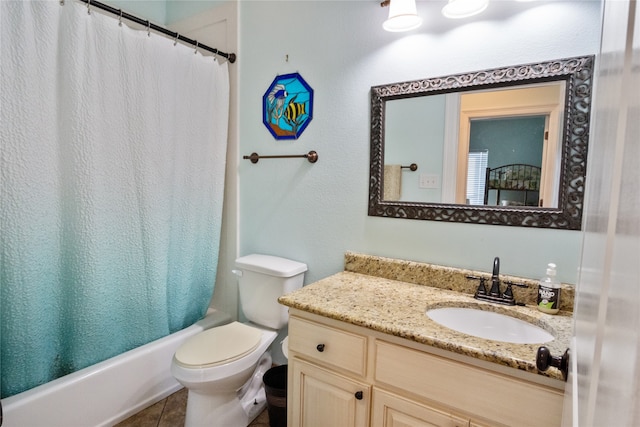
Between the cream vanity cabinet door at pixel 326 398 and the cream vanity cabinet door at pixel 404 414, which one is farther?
the cream vanity cabinet door at pixel 326 398

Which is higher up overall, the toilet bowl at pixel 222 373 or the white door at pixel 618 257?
the white door at pixel 618 257

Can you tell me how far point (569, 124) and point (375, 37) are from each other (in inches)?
36.5

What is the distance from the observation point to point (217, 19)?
2232 mm

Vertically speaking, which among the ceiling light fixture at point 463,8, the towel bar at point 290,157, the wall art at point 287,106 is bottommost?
the towel bar at point 290,157

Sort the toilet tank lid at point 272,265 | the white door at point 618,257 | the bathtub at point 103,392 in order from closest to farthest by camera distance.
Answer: the white door at point 618,257 < the bathtub at point 103,392 < the toilet tank lid at point 272,265

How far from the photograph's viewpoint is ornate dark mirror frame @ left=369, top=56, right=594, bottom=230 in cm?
123

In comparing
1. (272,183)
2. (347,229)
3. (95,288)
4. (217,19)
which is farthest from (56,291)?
(217,19)

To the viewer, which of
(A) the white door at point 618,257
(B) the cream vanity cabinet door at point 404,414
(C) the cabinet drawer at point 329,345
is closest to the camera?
(A) the white door at point 618,257

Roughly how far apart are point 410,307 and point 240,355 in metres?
0.82

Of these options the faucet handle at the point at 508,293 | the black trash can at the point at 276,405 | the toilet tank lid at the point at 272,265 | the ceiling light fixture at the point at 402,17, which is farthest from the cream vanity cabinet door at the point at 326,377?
the ceiling light fixture at the point at 402,17

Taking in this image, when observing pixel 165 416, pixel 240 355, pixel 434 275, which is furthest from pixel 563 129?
pixel 165 416

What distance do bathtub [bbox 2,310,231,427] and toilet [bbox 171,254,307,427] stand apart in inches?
12.9

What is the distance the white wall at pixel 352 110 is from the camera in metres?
1.31

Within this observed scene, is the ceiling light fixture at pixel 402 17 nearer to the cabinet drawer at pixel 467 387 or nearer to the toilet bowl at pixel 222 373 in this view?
the cabinet drawer at pixel 467 387
